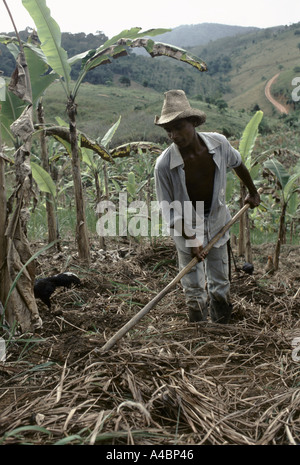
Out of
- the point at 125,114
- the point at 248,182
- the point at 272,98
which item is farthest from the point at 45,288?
A: the point at 272,98

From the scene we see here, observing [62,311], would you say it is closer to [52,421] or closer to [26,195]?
[26,195]

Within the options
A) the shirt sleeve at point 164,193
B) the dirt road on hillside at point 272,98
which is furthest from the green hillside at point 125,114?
the shirt sleeve at point 164,193

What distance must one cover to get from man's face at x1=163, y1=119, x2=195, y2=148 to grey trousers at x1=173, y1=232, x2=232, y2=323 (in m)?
0.64

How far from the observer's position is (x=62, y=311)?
9.42 ft

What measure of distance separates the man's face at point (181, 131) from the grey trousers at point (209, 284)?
0.64 metres

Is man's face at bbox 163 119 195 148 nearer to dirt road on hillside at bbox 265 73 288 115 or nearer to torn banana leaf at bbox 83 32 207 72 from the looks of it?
torn banana leaf at bbox 83 32 207 72

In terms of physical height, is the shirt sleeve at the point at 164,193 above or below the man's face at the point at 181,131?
below

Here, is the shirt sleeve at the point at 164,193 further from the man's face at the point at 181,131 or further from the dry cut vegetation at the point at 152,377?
the dry cut vegetation at the point at 152,377

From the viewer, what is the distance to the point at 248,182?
2.94m

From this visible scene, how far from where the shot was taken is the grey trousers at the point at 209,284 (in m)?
2.78

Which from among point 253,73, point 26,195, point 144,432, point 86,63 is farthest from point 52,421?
point 253,73

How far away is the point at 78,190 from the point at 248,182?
1600 millimetres

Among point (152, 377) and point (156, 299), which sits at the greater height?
point (156, 299)

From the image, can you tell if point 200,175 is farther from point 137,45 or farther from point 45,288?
point 137,45
